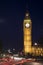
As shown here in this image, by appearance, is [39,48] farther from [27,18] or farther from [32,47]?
[27,18]

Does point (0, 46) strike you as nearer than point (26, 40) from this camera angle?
Yes

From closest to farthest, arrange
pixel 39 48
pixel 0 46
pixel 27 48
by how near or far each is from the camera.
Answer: pixel 0 46
pixel 27 48
pixel 39 48

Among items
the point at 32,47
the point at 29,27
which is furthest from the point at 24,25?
the point at 32,47

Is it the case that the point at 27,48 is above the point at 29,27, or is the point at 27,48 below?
below

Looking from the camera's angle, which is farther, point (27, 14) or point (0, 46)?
point (27, 14)

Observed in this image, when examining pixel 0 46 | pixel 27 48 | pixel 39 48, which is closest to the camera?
pixel 0 46

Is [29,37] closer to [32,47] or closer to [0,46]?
[32,47]

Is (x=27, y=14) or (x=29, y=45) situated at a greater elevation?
(x=27, y=14)

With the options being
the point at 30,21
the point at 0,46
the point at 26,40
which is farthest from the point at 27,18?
the point at 0,46
